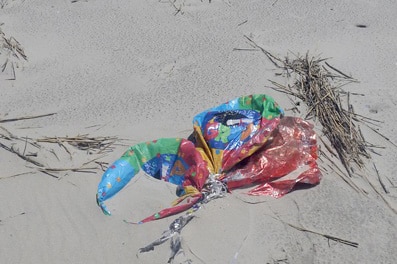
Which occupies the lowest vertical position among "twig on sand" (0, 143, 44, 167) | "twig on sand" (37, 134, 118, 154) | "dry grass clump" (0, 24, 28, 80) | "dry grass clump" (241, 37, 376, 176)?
"twig on sand" (0, 143, 44, 167)

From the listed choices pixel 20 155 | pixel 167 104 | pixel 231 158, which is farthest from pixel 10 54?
pixel 231 158

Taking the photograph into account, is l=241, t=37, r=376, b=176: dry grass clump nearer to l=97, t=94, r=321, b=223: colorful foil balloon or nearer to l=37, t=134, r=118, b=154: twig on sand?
l=97, t=94, r=321, b=223: colorful foil balloon

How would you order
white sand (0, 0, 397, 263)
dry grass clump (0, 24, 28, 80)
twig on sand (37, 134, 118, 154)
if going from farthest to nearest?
dry grass clump (0, 24, 28, 80) → twig on sand (37, 134, 118, 154) → white sand (0, 0, 397, 263)

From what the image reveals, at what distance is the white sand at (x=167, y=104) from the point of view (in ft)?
8.47

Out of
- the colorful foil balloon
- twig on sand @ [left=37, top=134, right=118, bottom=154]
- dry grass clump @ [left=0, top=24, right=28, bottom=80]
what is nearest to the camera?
the colorful foil balloon

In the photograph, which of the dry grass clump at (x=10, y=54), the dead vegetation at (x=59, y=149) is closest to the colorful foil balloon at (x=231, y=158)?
the dead vegetation at (x=59, y=149)

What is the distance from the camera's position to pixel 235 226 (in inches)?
104

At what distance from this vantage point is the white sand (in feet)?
8.47

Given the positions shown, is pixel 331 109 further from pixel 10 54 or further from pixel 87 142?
pixel 10 54

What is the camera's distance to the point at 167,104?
3.38 m

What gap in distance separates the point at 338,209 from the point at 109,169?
1.13 m

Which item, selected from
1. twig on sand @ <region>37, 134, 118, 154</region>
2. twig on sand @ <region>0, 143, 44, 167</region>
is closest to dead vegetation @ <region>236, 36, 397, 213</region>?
twig on sand @ <region>37, 134, 118, 154</region>

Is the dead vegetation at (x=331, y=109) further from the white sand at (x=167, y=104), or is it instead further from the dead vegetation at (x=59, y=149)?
the dead vegetation at (x=59, y=149)

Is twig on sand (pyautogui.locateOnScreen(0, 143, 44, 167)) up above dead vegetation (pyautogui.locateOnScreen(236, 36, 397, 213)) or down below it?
below
